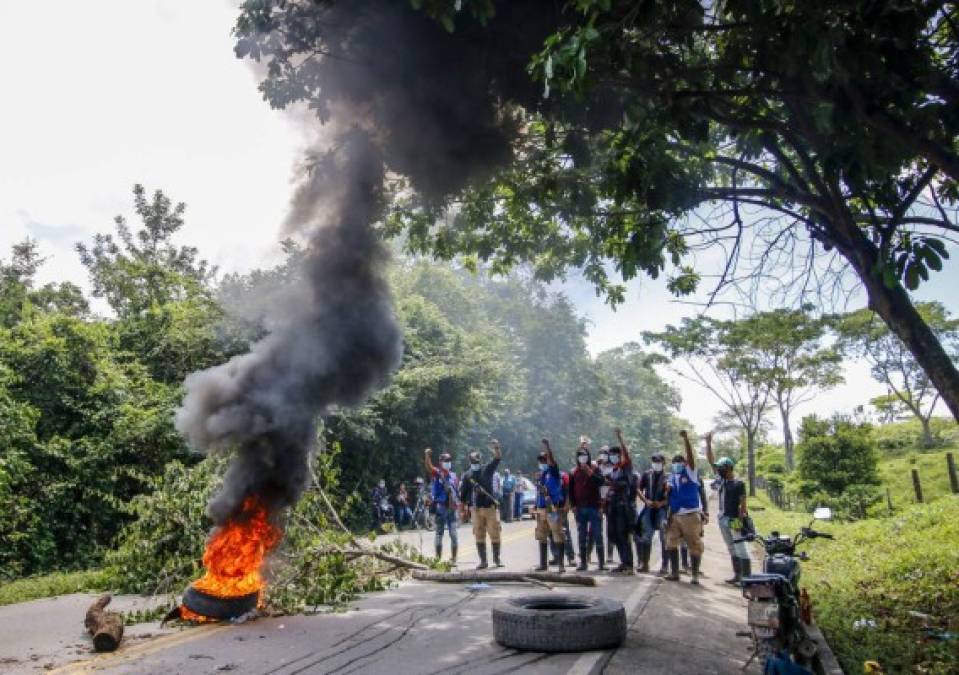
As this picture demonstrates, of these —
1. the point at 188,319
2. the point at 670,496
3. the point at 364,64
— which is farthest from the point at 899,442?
the point at 364,64

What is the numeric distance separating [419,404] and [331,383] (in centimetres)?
1408

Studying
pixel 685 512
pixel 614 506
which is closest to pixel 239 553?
pixel 614 506

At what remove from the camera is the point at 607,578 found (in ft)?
31.9

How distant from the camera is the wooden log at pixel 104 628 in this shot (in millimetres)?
5699

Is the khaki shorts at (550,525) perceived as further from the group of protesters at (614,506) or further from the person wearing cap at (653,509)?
the person wearing cap at (653,509)

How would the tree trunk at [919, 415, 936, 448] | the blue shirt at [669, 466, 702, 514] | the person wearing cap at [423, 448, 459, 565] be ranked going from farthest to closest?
the tree trunk at [919, 415, 936, 448], the person wearing cap at [423, 448, 459, 565], the blue shirt at [669, 466, 702, 514]

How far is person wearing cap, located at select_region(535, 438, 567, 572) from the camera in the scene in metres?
10.4

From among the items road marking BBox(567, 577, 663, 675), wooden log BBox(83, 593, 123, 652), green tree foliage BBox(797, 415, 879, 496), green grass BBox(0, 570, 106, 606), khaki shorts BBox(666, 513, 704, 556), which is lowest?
road marking BBox(567, 577, 663, 675)

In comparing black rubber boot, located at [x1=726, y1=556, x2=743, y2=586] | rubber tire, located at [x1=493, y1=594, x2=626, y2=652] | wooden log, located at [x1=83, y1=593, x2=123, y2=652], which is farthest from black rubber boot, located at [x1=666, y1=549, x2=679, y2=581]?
wooden log, located at [x1=83, y1=593, x2=123, y2=652]

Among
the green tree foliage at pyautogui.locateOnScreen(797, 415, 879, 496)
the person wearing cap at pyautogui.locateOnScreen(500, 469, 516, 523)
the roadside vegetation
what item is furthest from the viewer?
the person wearing cap at pyautogui.locateOnScreen(500, 469, 516, 523)

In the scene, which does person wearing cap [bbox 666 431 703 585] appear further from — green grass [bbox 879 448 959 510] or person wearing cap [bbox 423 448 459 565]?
green grass [bbox 879 448 959 510]

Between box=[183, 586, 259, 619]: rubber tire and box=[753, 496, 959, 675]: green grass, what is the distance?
17.4 feet

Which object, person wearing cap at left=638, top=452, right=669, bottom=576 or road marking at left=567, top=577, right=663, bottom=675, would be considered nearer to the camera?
road marking at left=567, top=577, right=663, bottom=675

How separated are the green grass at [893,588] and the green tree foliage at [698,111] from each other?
2298 millimetres
